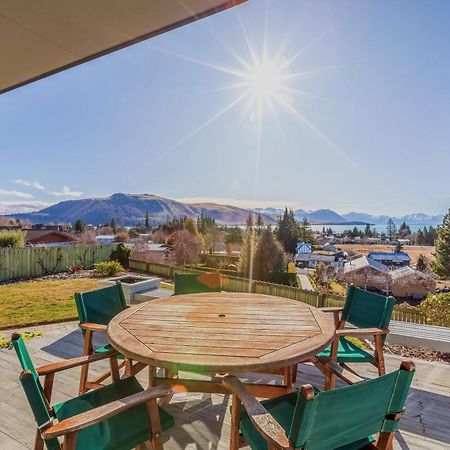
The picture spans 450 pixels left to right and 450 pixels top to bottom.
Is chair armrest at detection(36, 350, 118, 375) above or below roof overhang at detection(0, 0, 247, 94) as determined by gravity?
below

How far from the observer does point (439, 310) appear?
421 cm

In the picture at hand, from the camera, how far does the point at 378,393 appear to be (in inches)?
39.2

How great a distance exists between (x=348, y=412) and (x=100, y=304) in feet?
6.10

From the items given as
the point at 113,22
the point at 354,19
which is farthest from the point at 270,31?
the point at 113,22

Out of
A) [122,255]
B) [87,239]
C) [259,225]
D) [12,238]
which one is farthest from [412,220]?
[12,238]

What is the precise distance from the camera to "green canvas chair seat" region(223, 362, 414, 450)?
2.89 feet

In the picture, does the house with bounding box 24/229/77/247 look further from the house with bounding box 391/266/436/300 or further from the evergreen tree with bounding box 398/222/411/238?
the evergreen tree with bounding box 398/222/411/238

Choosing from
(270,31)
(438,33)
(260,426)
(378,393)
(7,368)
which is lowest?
(7,368)

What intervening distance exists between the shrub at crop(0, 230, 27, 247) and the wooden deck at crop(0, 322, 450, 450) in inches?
374

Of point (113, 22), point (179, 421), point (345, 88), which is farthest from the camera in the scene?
point (345, 88)

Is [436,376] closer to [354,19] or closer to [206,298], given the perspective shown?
[206,298]

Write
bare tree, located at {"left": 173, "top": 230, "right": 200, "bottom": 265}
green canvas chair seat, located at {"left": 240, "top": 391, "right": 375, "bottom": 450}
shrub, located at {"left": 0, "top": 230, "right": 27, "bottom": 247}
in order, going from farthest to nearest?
bare tree, located at {"left": 173, "top": 230, "right": 200, "bottom": 265} → shrub, located at {"left": 0, "top": 230, "right": 27, "bottom": 247} → green canvas chair seat, located at {"left": 240, "top": 391, "right": 375, "bottom": 450}

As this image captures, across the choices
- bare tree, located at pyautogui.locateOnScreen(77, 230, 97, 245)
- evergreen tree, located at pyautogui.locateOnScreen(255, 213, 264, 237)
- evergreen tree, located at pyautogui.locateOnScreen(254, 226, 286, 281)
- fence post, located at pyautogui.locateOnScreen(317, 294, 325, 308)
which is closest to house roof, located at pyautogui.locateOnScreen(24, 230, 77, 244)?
bare tree, located at pyautogui.locateOnScreen(77, 230, 97, 245)

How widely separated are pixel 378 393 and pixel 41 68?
9.35 ft
